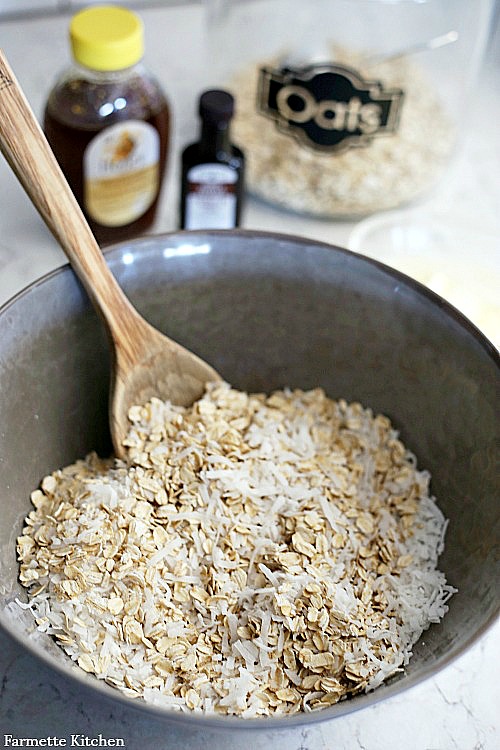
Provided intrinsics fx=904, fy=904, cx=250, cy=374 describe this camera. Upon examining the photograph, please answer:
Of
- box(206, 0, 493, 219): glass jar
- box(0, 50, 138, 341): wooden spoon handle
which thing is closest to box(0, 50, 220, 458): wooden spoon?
box(0, 50, 138, 341): wooden spoon handle

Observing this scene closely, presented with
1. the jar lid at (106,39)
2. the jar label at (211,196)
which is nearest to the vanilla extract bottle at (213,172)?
the jar label at (211,196)

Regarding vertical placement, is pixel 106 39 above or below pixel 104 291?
above

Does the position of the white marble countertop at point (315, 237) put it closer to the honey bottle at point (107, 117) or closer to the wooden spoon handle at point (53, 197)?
the honey bottle at point (107, 117)

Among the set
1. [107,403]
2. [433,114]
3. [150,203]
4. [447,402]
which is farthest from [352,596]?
[433,114]

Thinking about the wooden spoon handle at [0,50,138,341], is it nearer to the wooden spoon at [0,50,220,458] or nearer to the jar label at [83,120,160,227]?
the wooden spoon at [0,50,220,458]

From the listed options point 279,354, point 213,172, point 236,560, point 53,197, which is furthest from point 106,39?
point 236,560

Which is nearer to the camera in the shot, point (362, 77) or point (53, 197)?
point (53, 197)

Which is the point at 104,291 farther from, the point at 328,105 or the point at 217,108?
the point at 328,105
